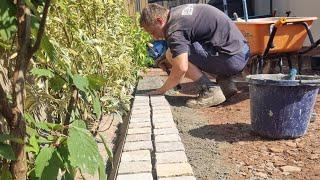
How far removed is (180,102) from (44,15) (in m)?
3.65

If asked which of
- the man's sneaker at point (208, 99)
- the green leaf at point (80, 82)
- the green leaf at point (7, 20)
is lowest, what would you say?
the man's sneaker at point (208, 99)

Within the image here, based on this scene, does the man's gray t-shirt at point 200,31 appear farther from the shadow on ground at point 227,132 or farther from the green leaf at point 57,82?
the green leaf at point 57,82

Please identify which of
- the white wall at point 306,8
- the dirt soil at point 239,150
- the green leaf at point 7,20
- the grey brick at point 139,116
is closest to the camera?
the green leaf at point 7,20

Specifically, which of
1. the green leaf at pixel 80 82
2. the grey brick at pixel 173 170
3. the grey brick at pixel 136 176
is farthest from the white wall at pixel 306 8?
the green leaf at pixel 80 82

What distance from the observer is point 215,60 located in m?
4.52

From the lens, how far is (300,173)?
2666mm

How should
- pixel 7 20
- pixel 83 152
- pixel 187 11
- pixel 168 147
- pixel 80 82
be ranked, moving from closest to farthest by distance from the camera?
pixel 7 20, pixel 83 152, pixel 80 82, pixel 168 147, pixel 187 11

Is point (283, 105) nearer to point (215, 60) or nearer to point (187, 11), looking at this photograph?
point (215, 60)

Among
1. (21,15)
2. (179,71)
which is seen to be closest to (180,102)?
(179,71)

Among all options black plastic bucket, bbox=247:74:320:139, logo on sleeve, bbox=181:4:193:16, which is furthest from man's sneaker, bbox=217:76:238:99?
black plastic bucket, bbox=247:74:320:139

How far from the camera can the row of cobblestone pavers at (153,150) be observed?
2225 millimetres

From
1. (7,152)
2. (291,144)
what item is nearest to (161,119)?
(291,144)

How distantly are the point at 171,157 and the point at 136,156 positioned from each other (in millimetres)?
197

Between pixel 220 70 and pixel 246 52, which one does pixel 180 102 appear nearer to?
pixel 220 70
